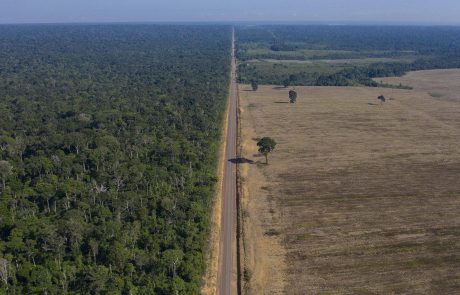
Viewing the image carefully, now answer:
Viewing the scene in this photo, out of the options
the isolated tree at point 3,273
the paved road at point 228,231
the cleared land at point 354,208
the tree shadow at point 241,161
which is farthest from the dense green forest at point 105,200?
the cleared land at point 354,208

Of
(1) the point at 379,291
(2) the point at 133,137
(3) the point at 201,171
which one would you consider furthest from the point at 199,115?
(1) the point at 379,291

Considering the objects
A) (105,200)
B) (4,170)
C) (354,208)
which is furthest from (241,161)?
(4,170)

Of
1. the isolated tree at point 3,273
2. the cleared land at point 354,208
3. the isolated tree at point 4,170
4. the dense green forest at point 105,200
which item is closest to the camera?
the isolated tree at point 3,273

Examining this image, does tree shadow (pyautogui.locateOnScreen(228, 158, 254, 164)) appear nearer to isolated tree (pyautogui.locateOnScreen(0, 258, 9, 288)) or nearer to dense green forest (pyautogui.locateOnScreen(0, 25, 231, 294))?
dense green forest (pyautogui.locateOnScreen(0, 25, 231, 294))

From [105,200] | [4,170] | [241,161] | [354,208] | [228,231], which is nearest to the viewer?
[228,231]

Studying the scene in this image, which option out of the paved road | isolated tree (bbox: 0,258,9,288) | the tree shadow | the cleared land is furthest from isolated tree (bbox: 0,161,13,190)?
the tree shadow

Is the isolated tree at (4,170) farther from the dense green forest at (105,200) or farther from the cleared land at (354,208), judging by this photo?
the cleared land at (354,208)

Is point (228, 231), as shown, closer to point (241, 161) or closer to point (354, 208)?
point (354, 208)

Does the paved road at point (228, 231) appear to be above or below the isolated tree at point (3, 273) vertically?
below

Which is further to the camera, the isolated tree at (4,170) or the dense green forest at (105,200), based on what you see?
the isolated tree at (4,170)
